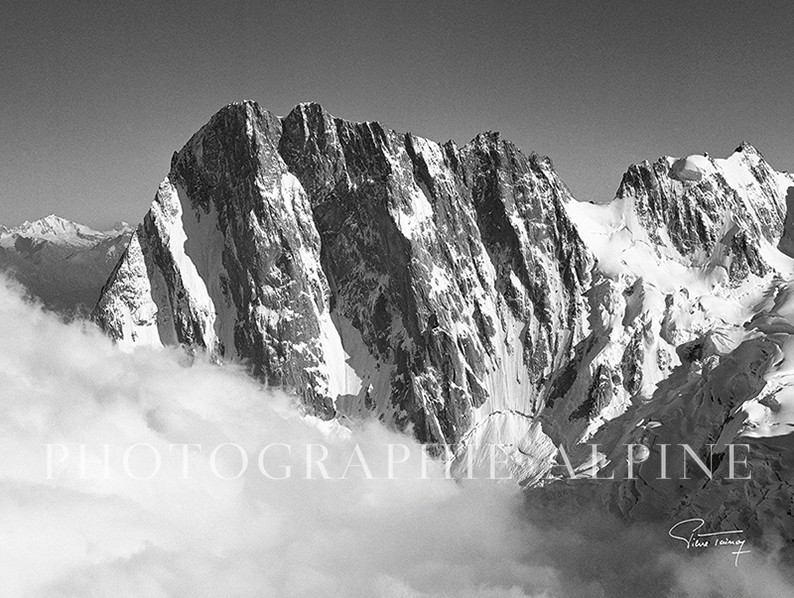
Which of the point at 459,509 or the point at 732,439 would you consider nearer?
the point at 732,439

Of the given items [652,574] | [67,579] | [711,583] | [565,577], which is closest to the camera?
[711,583]

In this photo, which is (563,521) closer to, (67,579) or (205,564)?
(205,564)

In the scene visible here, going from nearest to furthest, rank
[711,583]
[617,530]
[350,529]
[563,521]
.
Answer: [711,583] → [617,530] → [563,521] → [350,529]

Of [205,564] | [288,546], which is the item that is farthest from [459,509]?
[205,564]

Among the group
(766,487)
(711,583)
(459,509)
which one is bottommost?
(459,509)

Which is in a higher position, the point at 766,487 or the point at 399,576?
the point at 766,487

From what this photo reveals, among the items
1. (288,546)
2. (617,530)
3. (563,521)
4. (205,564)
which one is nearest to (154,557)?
(205,564)
